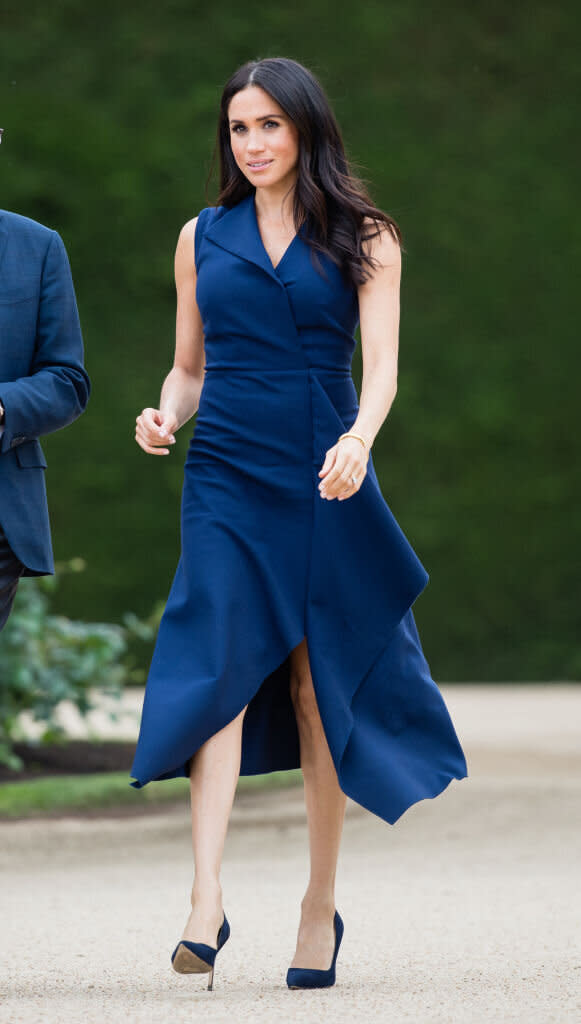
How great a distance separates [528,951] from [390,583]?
0.91 meters

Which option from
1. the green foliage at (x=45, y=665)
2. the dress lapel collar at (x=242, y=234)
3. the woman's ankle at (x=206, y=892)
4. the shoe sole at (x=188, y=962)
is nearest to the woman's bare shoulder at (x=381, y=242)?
the dress lapel collar at (x=242, y=234)

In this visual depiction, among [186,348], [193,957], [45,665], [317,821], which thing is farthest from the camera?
[45,665]

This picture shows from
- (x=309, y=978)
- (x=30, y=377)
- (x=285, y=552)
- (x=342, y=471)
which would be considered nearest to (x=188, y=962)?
(x=309, y=978)

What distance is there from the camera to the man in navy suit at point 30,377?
2.79 meters

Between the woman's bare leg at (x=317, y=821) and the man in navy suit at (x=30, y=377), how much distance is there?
1.70ft

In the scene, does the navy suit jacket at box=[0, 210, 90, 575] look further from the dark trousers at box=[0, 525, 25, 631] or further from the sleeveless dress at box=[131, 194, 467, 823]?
the sleeveless dress at box=[131, 194, 467, 823]

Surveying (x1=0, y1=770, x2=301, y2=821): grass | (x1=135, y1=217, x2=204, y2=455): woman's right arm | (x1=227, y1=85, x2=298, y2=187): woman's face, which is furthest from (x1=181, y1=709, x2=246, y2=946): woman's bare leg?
(x1=0, y1=770, x2=301, y2=821): grass

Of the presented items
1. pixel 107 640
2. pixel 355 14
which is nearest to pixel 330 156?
pixel 107 640

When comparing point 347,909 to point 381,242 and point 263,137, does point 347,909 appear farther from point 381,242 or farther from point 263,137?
point 263,137

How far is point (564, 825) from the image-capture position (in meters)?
5.20

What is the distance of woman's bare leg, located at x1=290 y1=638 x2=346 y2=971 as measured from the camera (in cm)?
290

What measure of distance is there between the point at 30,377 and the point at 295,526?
21.0 inches

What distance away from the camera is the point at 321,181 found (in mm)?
2914

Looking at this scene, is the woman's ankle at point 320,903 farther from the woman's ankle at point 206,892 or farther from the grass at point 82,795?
the grass at point 82,795
